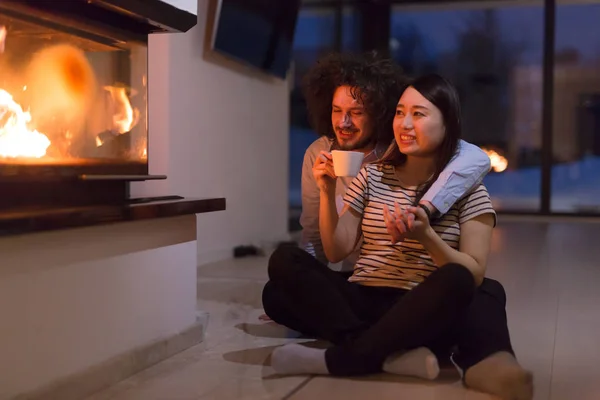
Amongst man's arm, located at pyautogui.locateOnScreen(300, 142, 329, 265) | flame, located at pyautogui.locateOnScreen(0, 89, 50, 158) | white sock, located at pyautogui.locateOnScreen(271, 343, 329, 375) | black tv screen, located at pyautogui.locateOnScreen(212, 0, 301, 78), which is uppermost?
black tv screen, located at pyautogui.locateOnScreen(212, 0, 301, 78)

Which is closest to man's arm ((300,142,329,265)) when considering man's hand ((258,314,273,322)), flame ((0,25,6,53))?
man's hand ((258,314,273,322))

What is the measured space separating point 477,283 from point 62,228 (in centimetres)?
86

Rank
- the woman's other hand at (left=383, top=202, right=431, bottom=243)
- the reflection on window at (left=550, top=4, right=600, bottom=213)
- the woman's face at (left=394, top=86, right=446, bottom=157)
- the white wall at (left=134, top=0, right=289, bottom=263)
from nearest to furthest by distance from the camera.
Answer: the woman's other hand at (left=383, top=202, right=431, bottom=243), the woman's face at (left=394, top=86, right=446, bottom=157), the white wall at (left=134, top=0, right=289, bottom=263), the reflection on window at (left=550, top=4, right=600, bottom=213)

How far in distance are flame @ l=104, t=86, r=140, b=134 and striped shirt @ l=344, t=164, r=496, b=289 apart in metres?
0.54

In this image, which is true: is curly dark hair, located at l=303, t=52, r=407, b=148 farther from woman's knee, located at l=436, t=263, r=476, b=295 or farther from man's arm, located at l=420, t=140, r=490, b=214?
woman's knee, located at l=436, t=263, r=476, b=295

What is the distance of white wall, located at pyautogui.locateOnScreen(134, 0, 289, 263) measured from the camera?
2539 mm

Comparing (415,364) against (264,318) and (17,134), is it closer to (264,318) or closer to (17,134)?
(264,318)

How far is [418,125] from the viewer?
1.64m

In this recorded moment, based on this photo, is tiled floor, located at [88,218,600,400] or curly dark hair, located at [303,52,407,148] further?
curly dark hair, located at [303,52,407,148]

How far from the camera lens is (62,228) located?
133cm

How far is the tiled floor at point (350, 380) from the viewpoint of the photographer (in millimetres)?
1490

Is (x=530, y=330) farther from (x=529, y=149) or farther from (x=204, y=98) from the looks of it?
(x=529, y=149)

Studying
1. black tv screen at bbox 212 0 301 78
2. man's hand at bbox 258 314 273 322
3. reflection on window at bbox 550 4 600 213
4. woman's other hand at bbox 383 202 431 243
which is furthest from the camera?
reflection on window at bbox 550 4 600 213

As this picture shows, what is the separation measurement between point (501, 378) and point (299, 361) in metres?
0.41
